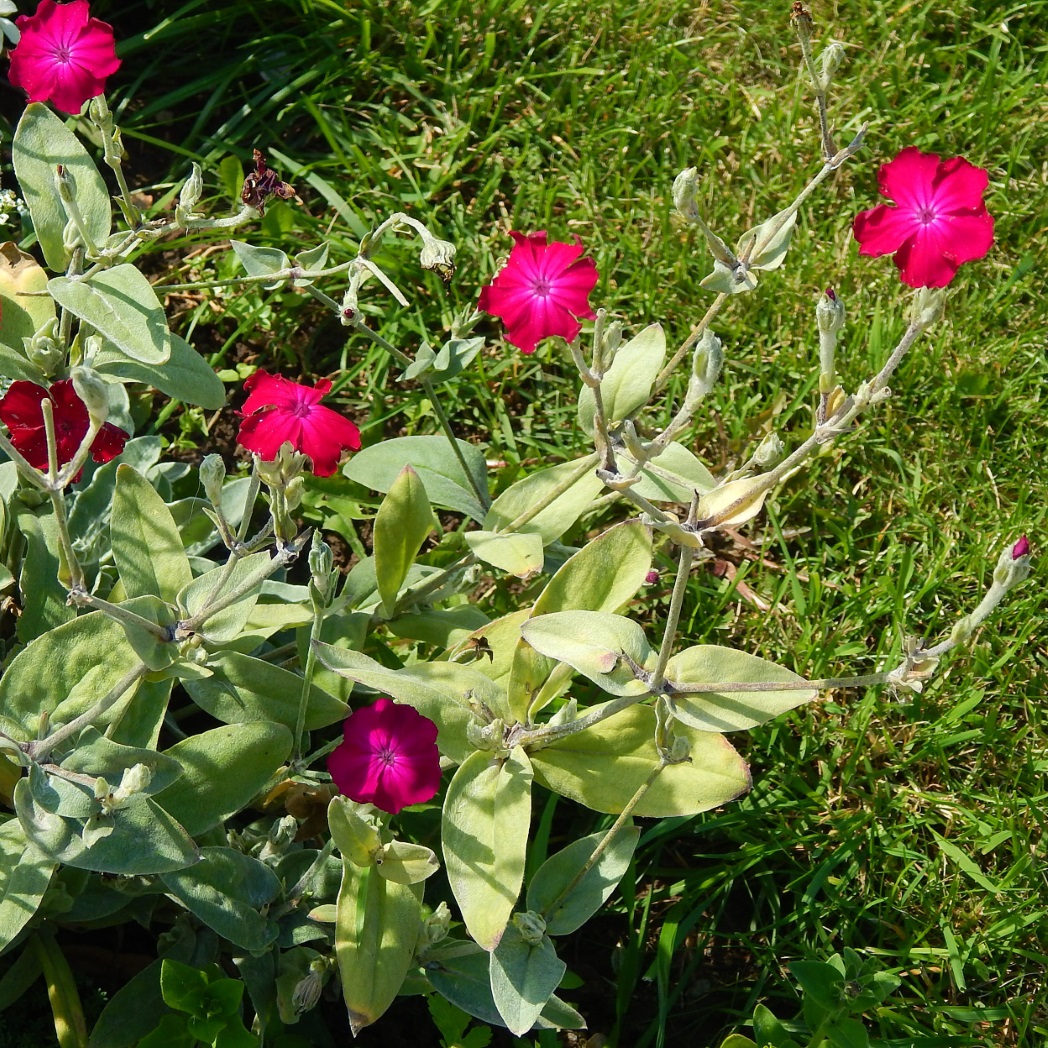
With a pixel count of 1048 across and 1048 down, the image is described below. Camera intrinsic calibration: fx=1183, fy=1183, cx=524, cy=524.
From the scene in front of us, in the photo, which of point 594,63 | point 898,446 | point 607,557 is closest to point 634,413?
point 607,557

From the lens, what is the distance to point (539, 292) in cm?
205

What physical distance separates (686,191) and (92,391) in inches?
36.3

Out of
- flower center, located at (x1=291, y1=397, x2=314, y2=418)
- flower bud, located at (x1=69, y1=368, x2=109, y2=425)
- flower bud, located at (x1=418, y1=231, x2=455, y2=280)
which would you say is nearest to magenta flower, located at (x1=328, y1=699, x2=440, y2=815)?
flower center, located at (x1=291, y1=397, x2=314, y2=418)

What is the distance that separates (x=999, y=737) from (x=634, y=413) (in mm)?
1130

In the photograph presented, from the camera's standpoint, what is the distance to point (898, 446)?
303 centimetres

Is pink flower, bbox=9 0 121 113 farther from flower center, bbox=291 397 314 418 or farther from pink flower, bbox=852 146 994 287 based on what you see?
pink flower, bbox=852 146 994 287

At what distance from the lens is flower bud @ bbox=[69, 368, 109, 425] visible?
1.61 meters

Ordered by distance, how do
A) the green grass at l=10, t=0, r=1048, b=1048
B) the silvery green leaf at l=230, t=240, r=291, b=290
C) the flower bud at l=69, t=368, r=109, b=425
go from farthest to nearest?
1. the green grass at l=10, t=0, r=1048, b=1048
2. the silvery green leaf at l=230, t=240, r=291, b=290
3. the flower bud at l=69, t=368, r=109, b=425

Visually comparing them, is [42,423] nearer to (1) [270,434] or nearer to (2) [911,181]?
(1) [270,434]

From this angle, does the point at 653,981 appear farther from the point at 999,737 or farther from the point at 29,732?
the point at 29,732

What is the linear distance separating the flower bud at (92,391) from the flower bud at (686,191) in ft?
2.91

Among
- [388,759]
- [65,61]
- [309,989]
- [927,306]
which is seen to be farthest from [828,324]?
[65,61]

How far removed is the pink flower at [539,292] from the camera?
2006mm

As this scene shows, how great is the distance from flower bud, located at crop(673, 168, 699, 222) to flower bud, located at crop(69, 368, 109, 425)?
89 centimetres
